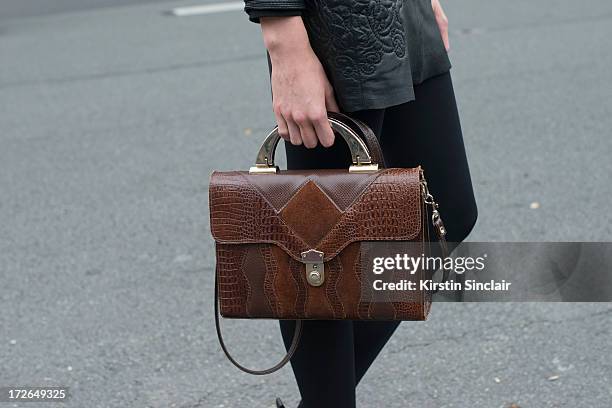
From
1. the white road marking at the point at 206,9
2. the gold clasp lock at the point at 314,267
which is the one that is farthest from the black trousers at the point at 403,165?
the white road marking at the point at 206,9

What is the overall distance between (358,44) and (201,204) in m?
2.59

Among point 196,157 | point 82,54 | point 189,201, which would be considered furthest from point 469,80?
point 82,54

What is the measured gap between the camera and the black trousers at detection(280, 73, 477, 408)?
197cm

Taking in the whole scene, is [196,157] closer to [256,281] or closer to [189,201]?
[189,201]

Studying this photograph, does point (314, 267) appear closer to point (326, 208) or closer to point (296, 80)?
point (326, 208)

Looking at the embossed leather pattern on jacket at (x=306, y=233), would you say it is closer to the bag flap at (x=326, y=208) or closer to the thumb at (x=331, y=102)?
the bag flap at (x=326, y=208)

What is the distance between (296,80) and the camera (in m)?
1.71

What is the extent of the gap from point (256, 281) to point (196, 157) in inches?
122

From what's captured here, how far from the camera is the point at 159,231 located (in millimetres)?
3961

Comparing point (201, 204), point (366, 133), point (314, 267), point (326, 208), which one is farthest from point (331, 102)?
point (201, 204)

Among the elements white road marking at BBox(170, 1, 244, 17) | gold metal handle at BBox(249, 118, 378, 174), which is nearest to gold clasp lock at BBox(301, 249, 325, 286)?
gold metal handle at BBox(249, 118, 378, 174)

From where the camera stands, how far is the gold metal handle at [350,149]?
5.75 ft

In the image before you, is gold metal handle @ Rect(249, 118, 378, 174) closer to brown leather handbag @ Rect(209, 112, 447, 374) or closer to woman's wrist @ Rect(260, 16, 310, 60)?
brown leather handbag @ Rect(209, 112, 447, 374)

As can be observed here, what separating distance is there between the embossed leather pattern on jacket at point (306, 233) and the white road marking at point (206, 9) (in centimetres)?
688
